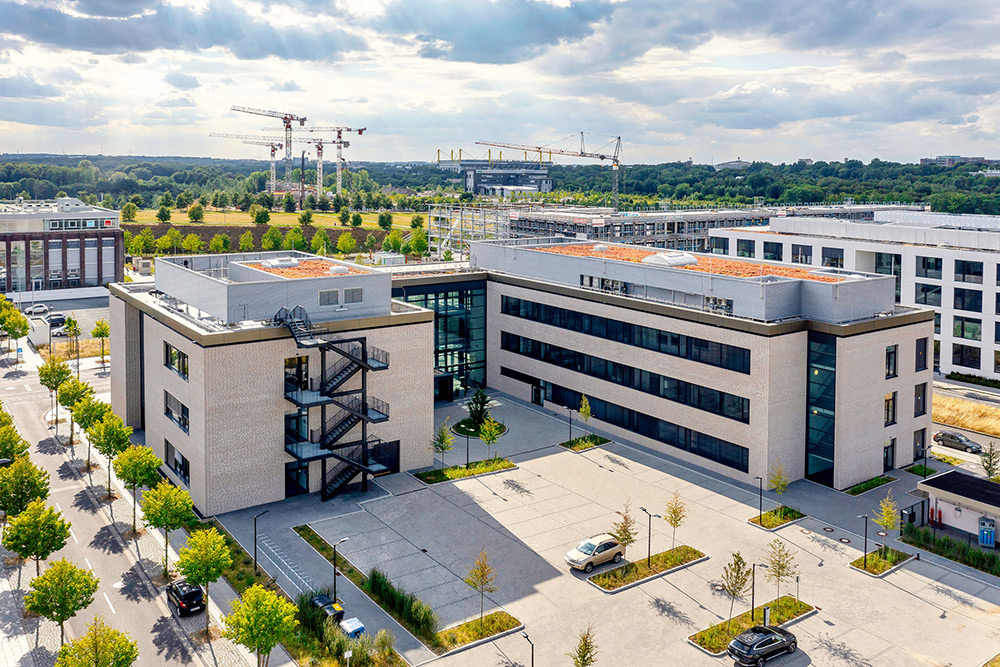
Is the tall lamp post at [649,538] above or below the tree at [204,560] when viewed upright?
below

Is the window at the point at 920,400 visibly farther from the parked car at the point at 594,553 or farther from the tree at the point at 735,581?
the parked car at the point at 594,553

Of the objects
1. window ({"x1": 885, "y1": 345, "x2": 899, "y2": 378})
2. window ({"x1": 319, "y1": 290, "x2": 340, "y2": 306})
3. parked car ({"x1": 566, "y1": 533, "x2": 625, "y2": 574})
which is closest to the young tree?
parked car ({"x1": 566, "y1": 533, "x2": 625, "y2": 574})

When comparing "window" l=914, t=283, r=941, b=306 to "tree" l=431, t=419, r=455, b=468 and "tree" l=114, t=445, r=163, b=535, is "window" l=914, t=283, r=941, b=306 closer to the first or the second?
"tree" l=431, t=419, r=455, b=468

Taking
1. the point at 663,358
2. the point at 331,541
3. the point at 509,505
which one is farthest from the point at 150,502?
the point at 663,358

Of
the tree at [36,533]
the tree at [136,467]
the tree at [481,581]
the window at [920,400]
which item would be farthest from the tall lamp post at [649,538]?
the tree at [36,533]

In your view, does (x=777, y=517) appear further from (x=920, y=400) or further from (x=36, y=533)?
(x=36, y=533)

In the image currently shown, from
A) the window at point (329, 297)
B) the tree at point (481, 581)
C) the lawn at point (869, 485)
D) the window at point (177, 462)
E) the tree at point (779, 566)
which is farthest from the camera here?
the window at point (329, 297)
